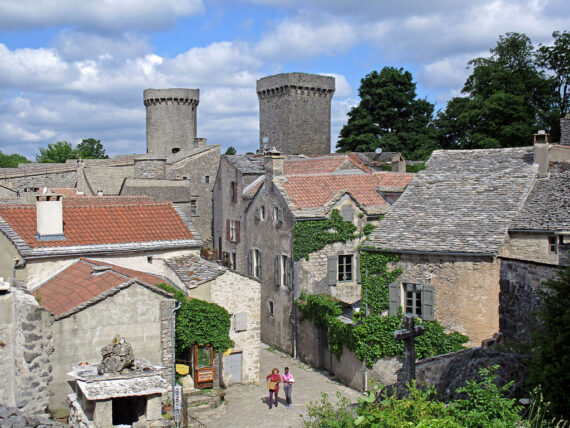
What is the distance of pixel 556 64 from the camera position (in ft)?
178

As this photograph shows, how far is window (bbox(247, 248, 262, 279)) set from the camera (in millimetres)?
33375

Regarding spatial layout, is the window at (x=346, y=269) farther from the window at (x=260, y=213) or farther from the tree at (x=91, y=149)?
the tree at (x=91, y=149)

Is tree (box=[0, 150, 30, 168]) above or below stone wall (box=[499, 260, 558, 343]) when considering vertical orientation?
above

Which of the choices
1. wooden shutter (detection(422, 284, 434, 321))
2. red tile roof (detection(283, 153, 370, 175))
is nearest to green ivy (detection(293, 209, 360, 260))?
wooden shutter (detection(422, 284, 434, 321))

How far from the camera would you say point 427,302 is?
823 inches

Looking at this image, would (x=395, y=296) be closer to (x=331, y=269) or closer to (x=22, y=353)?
(x=331, y=269)

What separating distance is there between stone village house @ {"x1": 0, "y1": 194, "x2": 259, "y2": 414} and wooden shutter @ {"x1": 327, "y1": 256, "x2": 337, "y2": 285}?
5417mm

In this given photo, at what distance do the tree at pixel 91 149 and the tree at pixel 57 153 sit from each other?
150cm

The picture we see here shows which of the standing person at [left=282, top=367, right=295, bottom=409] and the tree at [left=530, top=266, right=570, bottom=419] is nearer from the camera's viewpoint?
the tree at [left=530, top=266, right=570, bottom=419]

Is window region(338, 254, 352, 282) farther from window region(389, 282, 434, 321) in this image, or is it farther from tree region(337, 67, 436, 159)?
tree region(337, 67, 436, 159)

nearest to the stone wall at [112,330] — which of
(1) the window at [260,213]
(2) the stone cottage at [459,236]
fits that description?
(2) the stone cottage at [459,236]

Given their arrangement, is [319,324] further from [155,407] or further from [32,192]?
[32,192]

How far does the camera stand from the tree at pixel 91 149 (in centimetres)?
9103

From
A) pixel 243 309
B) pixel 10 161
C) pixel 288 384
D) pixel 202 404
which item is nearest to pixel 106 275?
pixel 202 404
